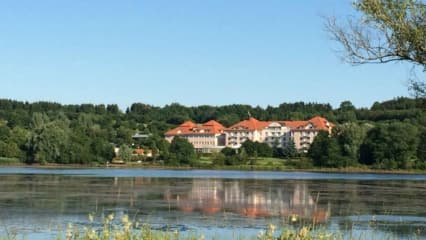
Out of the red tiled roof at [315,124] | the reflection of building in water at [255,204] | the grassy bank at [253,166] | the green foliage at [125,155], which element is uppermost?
the red tiled roof at [315,124]

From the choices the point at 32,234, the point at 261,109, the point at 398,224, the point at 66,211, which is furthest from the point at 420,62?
the point at 261,109

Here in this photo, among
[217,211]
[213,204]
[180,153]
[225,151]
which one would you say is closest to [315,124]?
[225,151]

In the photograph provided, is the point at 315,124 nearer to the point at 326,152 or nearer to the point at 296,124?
the point at 296,124

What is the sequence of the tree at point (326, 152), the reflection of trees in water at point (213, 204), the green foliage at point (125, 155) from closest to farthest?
the reflection of trees in water at point (213, 204) → the tree at point (326, 152) → the green foliage at point (125, 155)

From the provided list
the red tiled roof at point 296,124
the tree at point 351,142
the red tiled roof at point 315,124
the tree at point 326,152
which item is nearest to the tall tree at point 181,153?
the tree at point 326,152

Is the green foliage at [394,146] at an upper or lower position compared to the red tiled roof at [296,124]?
lower

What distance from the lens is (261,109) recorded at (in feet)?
643

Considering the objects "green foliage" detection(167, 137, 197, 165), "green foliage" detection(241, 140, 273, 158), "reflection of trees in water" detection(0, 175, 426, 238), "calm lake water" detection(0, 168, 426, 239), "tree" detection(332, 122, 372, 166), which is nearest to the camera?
"calm lake water" detection(0, 168, 426, 239)

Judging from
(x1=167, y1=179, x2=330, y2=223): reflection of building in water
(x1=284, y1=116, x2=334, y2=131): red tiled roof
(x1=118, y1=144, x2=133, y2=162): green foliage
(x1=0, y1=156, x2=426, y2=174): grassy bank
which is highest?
(x1=284, y1=116, x2=334, y2=131): red tiled roof

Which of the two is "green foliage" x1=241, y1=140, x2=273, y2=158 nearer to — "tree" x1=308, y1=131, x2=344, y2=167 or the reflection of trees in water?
"tree" x1=308, y1=131, x2=344, y2=167

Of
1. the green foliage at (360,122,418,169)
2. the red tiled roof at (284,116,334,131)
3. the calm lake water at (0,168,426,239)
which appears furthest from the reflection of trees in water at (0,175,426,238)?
the red tiled roof at (284,116,334,131)

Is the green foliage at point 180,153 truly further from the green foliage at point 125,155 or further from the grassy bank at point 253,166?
the green foliage at point 125,155

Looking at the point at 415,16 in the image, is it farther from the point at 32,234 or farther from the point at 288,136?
the point at 288,136

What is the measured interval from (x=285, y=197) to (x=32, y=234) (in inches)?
699
